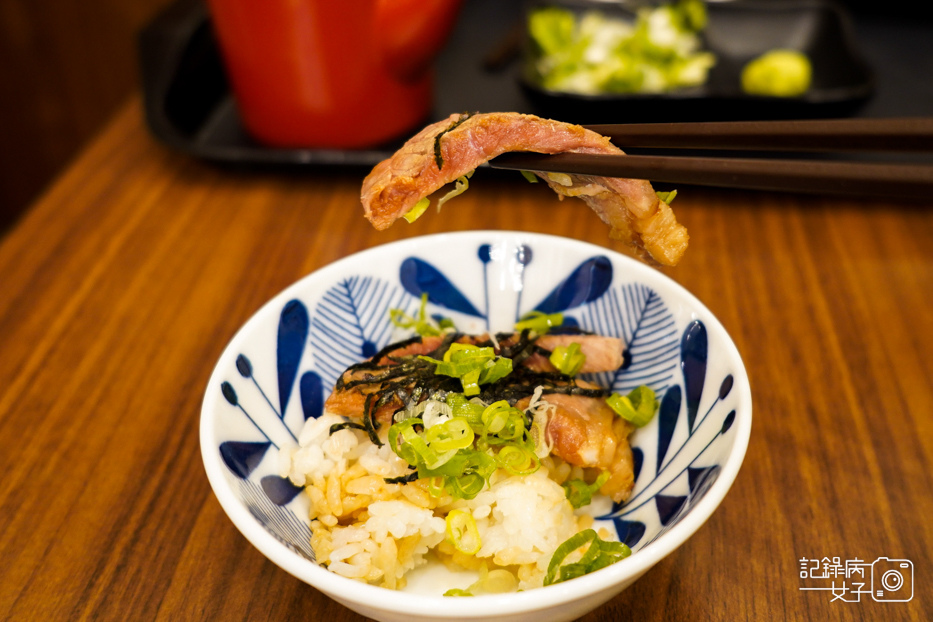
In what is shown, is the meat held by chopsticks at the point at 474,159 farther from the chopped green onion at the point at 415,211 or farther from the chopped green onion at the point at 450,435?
the chopped green onion at the point at 450,435

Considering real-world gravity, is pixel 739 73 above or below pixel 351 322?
below

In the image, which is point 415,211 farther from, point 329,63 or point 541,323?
point 329,63

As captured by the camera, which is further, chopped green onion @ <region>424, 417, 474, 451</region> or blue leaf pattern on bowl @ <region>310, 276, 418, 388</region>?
blue leaf pattern on bowl @ <region>310, 276, 418, 388</region>

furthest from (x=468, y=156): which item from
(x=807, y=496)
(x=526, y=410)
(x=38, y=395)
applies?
(x=38, y=395)

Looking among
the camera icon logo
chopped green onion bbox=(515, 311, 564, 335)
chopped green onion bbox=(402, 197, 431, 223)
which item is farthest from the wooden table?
chopped green onion bbox=(402, 197, 431, 223)

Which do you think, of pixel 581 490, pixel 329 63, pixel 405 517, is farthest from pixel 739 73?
pixel 405 517

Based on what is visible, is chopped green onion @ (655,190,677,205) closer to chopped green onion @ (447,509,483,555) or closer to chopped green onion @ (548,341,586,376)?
chopped green onion @ (548,341,586,376)

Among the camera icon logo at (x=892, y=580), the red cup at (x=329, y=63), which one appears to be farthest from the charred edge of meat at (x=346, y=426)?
the red cup at (x=329, y=63)
